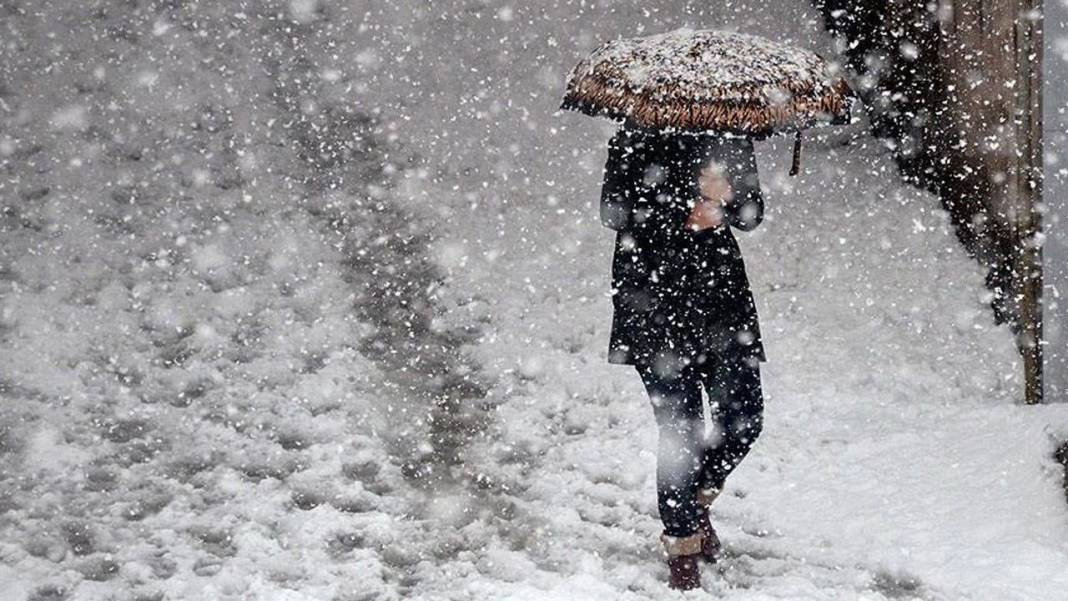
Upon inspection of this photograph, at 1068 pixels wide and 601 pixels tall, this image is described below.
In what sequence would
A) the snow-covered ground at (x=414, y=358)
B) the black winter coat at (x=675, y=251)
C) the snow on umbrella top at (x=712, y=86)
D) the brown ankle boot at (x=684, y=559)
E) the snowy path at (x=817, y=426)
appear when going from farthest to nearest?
the snow-covered ground at (x=414, y=358), the snowy path at (x=817, y=426), the brown ankle boot at (x=684, y=559), the black winter coat at (x=675, y=251), the snow on umbrella top at (x=712, y=86)

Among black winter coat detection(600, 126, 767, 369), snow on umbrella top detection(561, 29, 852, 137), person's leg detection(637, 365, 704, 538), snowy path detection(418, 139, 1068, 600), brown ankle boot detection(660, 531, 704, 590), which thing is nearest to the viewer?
snow on umbrella top detection(561, 29, 852, 137)

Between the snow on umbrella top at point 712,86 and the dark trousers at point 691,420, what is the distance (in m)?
0.94

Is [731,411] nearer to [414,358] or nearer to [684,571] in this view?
[684,571]

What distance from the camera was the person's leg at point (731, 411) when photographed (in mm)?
4391

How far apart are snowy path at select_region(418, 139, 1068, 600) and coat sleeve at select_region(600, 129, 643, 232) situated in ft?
4.82

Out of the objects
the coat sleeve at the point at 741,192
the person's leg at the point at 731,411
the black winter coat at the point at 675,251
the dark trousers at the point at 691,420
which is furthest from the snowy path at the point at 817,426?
the coat sleeve at the point at 741,192

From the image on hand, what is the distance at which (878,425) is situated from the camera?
6.02 meters

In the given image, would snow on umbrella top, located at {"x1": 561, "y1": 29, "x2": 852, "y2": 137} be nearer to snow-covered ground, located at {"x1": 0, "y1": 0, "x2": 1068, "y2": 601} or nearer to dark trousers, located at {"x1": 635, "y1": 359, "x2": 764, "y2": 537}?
dark trousers, located at {"x1": 635, "y1": 359, "x2": 764, "y2": 537}

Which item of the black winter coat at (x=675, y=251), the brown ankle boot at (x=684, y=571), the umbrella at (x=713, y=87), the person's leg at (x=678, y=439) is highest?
the umbrella at (x=713, y=87)

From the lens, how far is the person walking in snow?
4203 mm

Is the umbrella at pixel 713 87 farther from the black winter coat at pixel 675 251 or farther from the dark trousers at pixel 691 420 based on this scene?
the dark trousers at pixel 691 420

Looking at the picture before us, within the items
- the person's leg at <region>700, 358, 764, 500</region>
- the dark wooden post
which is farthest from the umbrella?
the dark wooden post

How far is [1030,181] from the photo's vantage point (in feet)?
20.5

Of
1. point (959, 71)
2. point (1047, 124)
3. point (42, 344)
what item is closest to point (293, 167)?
point (42, 344)
